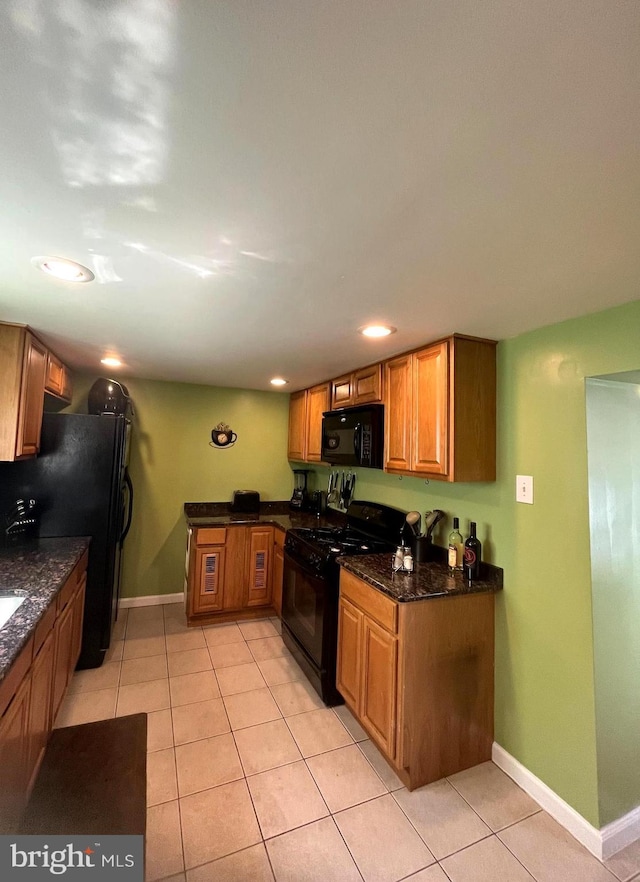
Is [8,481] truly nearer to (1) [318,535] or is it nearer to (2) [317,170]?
(1) [318,535]

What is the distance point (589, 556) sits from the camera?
5.28 ft

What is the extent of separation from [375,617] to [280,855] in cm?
95

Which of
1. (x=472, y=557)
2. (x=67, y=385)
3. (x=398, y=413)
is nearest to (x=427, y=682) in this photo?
(x=472, y=557)

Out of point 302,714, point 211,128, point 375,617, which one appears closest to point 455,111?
point 211,128

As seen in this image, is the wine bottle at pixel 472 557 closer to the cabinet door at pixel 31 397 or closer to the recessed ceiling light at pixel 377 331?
the recessed ceiling light at pixel 377 331

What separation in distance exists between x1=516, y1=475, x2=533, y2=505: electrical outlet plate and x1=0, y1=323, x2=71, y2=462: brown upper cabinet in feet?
8.65

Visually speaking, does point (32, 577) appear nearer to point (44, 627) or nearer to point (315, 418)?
point (44, 627)

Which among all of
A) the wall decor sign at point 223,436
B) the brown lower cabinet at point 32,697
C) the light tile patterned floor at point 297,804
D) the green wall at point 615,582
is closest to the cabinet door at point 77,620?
the brown lower cabinet at point 32,697

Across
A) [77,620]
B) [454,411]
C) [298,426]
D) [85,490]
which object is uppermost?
[298,426]

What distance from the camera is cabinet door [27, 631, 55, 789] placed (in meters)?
1.52

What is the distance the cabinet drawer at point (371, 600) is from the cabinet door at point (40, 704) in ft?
4.90

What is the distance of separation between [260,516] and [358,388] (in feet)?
5.66

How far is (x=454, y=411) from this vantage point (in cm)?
196

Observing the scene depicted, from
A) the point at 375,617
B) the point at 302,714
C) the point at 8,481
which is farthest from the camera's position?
the point at 8,481
